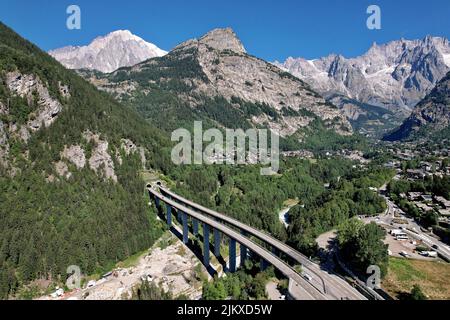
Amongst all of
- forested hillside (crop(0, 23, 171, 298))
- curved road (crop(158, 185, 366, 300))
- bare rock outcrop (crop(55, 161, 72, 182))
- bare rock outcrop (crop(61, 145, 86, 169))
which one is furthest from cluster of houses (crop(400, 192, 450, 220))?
bare rock outcrop (crop(55, 161, 72, 182))

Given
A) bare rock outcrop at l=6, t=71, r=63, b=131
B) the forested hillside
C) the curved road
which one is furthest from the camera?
bare rock outcrop at l=6, t=71, r=63, b=131

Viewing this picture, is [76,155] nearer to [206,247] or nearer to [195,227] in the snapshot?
[195,227]

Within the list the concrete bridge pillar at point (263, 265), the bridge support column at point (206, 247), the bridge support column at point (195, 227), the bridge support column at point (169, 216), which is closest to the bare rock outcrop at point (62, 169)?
the bridge support column at point (169, 216)

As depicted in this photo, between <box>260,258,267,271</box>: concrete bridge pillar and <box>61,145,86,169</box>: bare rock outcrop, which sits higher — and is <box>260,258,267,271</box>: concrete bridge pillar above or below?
below

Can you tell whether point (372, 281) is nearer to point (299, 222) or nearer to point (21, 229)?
point (299, 222)

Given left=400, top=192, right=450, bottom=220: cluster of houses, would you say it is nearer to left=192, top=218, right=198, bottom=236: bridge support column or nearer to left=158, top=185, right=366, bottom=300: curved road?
left=158, top=185, right=366, bottom=300: curved road

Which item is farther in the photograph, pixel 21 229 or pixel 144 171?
pixel 144 171

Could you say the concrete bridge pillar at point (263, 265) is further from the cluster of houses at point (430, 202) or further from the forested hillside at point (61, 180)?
the cluster of houses at point (430, 202)

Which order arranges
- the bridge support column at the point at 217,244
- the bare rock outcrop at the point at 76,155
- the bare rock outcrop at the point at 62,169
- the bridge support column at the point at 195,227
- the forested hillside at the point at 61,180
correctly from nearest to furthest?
the forested hillside at the point at 61,180 → the bridge support column at the point at 217,244 → the bridge support column at the point at 195,227 → the bare rock outcrop at the point at 62,169 → the bare rock outcrop at the point at 76,155

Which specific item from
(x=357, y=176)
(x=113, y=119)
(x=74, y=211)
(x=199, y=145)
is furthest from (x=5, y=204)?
(x=357, y=176)
